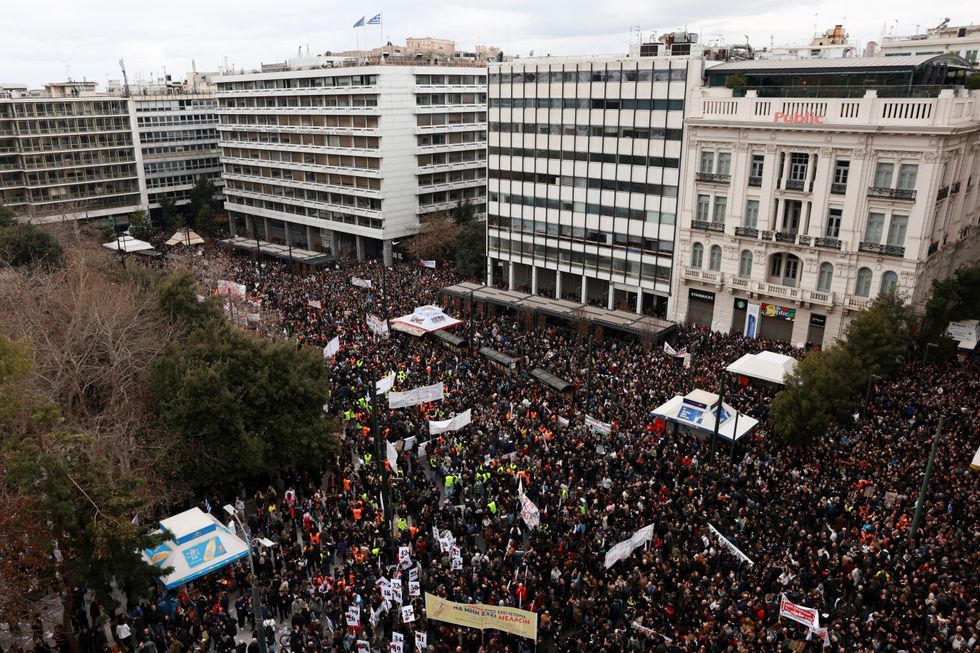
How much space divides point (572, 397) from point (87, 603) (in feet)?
68.3

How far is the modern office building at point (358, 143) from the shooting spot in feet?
202

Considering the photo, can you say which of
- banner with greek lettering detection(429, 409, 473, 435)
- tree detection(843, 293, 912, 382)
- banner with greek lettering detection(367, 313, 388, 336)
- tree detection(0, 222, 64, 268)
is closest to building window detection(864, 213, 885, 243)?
tree detection(843, 293, 912, 382)

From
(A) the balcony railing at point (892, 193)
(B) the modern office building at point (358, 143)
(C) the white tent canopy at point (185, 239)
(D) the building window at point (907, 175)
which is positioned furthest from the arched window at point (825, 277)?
(C) the white tent canopy at point (185, 239)

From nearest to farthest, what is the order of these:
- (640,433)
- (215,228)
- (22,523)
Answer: (22,523), (640,433), (215,228)

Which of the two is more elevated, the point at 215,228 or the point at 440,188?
the point at 440,188

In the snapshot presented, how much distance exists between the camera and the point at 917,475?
2400cm

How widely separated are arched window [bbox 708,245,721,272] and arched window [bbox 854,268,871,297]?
316 inches

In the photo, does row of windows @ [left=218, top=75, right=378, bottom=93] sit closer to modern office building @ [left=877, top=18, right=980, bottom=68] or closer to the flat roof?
the flat roof

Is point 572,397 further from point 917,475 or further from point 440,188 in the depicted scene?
point 440,188

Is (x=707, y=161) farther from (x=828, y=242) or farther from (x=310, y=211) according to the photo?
(x=310, y=211)

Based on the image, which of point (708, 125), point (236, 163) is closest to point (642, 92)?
point (708, 125)

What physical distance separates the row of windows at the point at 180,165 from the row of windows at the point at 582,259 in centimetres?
4980

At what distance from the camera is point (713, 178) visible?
41.9 m

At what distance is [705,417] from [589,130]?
25.4 meters
